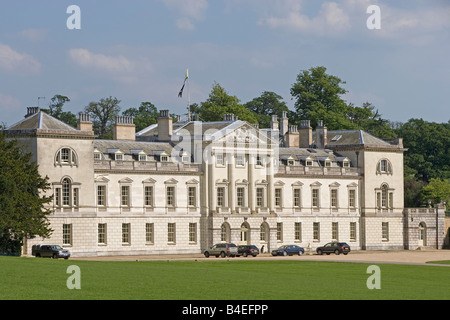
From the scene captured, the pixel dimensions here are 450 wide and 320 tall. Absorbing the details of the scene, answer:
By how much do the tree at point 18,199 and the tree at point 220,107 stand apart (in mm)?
46501

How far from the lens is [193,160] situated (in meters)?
94.5

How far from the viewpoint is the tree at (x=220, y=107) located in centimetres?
12438

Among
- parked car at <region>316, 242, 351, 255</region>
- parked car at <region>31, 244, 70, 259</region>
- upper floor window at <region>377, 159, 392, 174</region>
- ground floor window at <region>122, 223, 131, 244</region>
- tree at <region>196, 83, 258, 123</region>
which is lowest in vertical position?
parked car at <region>316, 242, 351, 255</region>

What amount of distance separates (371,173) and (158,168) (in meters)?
25.1

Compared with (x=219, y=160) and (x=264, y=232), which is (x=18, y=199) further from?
(x=264, y=232)

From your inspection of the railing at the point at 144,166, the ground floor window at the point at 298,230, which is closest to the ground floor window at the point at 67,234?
the railing at the point at 144,166

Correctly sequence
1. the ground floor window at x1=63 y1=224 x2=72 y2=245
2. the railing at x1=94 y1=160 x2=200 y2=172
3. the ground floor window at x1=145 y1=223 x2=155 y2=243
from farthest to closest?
1. the ground floor window at x1=145 y1=223 x2=155 y2=243
2. the railing at x1=94 y1=160 x2=200 y2=172
3. the ground floor window at x1=63 y1=224 x2=72 y2=245

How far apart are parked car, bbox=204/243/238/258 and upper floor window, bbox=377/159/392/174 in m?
25.9

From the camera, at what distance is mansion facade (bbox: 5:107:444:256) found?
84250 millimetres

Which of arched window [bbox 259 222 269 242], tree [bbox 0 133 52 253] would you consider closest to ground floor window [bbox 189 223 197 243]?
arched window [bbox 259 222 269 242]

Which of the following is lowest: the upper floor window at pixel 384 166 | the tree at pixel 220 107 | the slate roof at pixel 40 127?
the upper floor window at pixel 384 166

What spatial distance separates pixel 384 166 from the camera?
107250mm

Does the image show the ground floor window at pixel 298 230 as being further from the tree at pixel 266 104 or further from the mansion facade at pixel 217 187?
the tree at pixel 266 104

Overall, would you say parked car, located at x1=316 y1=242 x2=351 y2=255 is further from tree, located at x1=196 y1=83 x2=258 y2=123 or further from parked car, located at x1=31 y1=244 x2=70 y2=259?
tree, located at x1=196 y1=83 x2=258 y2=123
